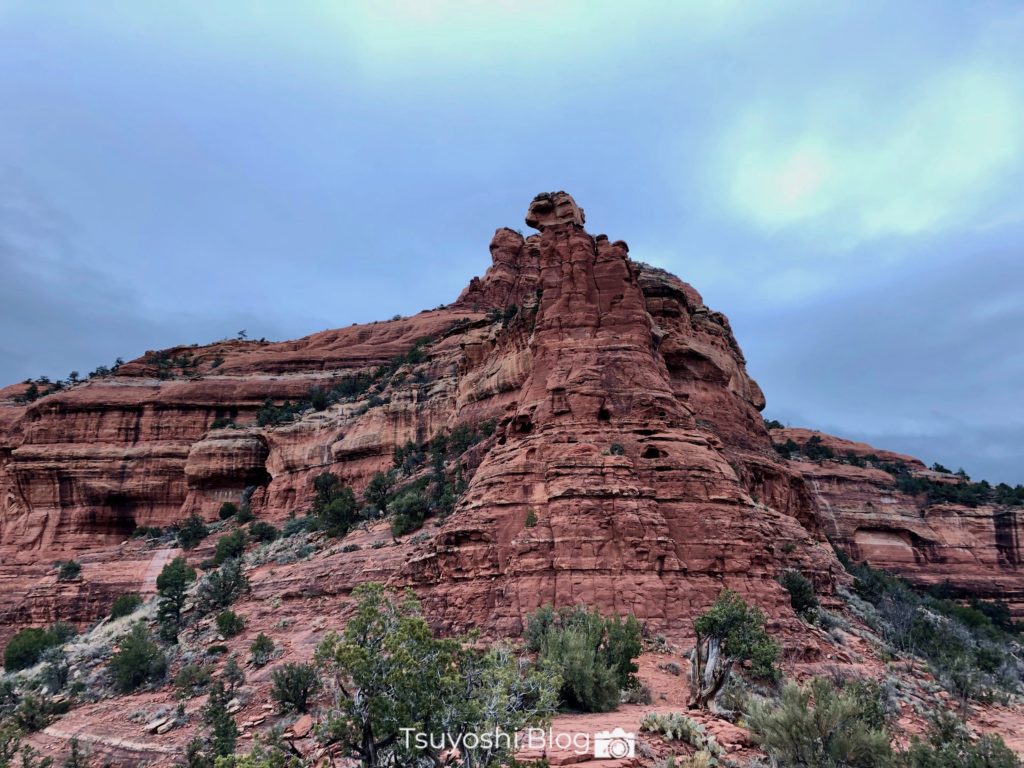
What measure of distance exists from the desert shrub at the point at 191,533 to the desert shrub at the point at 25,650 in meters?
10.8

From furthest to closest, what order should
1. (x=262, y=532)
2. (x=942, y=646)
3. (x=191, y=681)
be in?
(x=262, y=532) < (x=942, y=646) < (x=191, y=681)

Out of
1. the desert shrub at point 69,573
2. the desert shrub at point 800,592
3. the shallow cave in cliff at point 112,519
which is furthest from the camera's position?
the shallow cave in cliff at point 112,519

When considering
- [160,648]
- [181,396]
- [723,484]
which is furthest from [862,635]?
[181,396]

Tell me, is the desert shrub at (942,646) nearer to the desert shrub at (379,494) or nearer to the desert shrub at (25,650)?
the desert shrub at (379,494)

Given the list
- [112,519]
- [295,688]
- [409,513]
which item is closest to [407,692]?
[295,688]

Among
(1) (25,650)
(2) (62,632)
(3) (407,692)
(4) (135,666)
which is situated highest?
(3) (407,692)

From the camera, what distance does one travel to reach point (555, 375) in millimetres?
27812

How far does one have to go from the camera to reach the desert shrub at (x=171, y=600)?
2806cm

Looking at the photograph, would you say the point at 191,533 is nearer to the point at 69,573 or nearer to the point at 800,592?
the point at 69,573

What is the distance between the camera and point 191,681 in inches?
886

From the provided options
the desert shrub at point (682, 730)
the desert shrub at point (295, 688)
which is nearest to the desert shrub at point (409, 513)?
the desert shrub at point (295, 688)

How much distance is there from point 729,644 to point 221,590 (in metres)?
23.5

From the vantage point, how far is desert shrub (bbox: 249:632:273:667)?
23219 millimetres

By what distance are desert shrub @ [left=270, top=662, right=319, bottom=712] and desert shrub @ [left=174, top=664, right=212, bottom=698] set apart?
4906 millimetres
